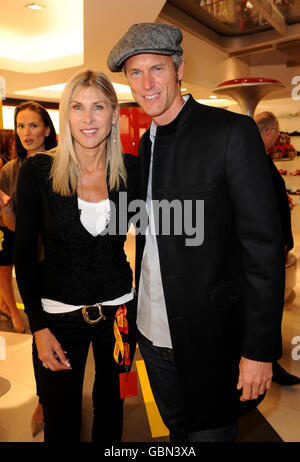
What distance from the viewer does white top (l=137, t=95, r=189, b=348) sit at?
1.47 meters

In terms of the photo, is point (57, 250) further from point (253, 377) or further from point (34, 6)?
point (34, 6)

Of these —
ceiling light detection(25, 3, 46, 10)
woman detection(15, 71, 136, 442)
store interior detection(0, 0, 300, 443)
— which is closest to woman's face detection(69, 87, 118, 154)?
woman detection(15, 71, 136, 442)

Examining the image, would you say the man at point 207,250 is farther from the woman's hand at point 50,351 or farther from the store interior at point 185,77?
the store interior at point 185,77

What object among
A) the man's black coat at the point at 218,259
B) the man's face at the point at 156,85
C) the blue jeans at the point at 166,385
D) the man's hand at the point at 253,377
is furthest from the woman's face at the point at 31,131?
the man's hand at the point at 253,377

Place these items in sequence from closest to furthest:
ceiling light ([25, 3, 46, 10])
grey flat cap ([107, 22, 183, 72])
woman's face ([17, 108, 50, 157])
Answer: grey flat cap ([107, 22, 183, 72]), woman's face ([17, 108, 50, 157]), ceiling light ([25, 3, 46, 10])

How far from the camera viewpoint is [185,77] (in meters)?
7.64

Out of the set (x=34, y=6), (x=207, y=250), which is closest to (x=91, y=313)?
(x=207, y=250)

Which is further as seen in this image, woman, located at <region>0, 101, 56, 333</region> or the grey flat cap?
woman, located at <region>0, 101, 56, 333</region>

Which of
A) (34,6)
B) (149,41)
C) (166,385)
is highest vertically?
(34,6)

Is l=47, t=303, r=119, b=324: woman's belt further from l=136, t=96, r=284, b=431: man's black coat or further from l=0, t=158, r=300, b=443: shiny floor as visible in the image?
l=0, t=158, r=300, b=443: shiny floor

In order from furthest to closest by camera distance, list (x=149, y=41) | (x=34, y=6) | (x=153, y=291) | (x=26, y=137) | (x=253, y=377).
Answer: (x=34, y=6) → (x=26, y=137) → (x=153, y=291) → (x=149, y=41) → (x=253, y=377)

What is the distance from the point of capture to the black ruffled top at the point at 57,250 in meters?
1.52

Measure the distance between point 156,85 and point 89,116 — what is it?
1.07 feet

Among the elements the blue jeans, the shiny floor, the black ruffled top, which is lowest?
the shiny floor
